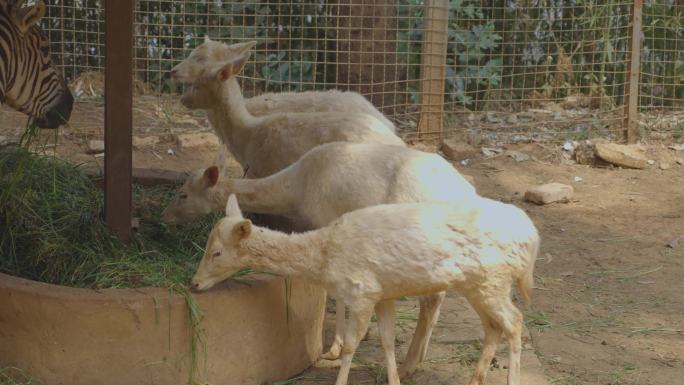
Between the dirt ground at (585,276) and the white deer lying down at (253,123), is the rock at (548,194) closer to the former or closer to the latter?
→ the dirt ground at (585,276)

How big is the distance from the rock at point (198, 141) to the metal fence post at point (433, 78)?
99.0 inches

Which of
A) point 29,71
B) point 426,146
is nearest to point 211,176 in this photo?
point 29,71

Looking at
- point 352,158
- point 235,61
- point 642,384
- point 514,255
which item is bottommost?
point 642,384

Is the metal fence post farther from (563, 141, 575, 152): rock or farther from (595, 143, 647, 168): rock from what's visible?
(595, 143, 647, 168): rock

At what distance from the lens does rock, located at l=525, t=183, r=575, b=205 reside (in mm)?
9797

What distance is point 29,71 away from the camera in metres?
6.66

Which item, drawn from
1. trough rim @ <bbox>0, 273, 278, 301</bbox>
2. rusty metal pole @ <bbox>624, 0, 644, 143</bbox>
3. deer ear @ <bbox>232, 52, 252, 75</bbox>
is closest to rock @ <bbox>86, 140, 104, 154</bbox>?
deer ear @ <bbox>232, 52, 252, 75</bbox>

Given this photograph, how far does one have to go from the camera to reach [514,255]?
16.3 feet

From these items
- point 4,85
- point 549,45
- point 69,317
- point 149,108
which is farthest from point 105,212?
point 549,45

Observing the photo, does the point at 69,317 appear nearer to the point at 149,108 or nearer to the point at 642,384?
the point at 642,384

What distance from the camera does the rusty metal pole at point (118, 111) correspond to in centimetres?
543

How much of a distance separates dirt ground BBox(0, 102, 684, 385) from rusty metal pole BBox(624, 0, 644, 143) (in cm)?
40

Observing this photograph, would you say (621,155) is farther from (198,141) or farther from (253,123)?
(253,123)

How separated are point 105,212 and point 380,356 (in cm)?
190
